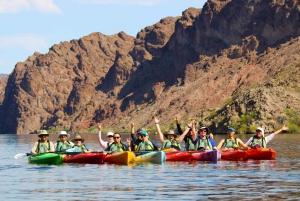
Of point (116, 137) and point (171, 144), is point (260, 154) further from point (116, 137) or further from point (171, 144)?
point (116, 137)

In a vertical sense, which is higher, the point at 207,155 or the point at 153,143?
the point at 153,143

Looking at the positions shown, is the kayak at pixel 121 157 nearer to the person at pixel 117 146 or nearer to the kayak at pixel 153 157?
the kayak at pixel 153 157

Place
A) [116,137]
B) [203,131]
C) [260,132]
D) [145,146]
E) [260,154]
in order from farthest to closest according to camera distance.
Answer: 1. [260,154]
2. [260,132]
3. [145,146]
4. [116,137]
5. [203,131]

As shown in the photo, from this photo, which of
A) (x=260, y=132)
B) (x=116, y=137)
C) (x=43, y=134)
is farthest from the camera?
(x=260, y=132)

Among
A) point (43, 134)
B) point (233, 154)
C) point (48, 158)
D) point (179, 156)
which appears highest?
point (43, 134)

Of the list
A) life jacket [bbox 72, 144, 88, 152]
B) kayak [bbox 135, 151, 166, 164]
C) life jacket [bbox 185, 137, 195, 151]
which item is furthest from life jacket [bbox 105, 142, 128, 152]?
life jacket [bbox 185, 137, 195, 151]

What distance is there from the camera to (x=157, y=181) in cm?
3131

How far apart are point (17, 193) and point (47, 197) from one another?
2.06 m

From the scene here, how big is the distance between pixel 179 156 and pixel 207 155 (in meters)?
1.71

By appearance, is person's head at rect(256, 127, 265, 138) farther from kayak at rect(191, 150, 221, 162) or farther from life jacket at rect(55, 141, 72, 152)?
life jacket at rect(55, 141, 72, 152)

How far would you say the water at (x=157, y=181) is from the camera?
1031 inches

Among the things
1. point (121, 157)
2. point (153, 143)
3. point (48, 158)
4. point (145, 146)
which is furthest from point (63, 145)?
point (153, 143)

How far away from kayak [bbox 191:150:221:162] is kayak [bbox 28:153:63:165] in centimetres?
773

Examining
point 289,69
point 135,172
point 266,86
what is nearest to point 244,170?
point 135,172
